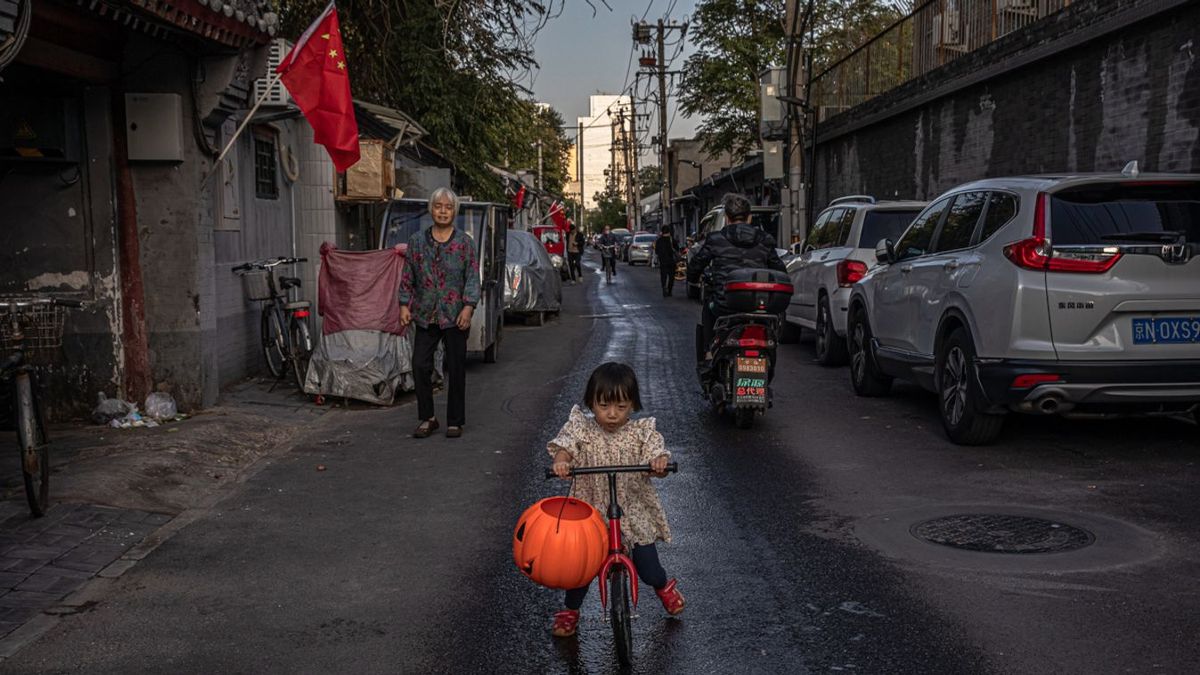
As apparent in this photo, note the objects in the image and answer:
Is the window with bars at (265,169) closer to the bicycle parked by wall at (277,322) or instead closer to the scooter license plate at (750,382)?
the bicycle parked by wall at (277,322)

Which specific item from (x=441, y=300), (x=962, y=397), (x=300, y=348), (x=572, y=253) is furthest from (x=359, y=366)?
(x=572, y=253)

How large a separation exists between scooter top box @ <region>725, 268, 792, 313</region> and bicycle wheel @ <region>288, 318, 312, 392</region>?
4704 mm

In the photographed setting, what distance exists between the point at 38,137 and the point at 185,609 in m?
5.51

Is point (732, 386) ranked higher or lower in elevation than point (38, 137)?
lower

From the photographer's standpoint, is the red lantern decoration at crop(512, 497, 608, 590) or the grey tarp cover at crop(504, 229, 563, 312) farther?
the grey tarp cover at crop(504, 229, 563, 312)

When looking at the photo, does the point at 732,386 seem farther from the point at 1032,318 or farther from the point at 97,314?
the point at 97,314

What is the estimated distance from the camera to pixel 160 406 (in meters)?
9.35

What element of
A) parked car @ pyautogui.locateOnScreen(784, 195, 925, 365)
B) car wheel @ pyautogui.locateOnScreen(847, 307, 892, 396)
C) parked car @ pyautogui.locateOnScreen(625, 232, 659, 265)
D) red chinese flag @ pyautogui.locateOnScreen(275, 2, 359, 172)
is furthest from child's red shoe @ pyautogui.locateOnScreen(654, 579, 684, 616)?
parked car @ pyautogui.locateOnScreen(625, 232, 659, 265)

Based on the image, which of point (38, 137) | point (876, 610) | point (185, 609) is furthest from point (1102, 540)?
point (38, 137)

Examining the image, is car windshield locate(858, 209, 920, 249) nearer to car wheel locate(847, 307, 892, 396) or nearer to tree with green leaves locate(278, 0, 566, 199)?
car wheel locate(847, 307, 892, 396)

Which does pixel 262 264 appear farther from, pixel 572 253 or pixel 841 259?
pixel 572 253

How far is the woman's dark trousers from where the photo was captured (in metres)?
9.08

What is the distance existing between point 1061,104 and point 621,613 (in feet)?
44.2

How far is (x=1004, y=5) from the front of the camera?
18297 millimetres
